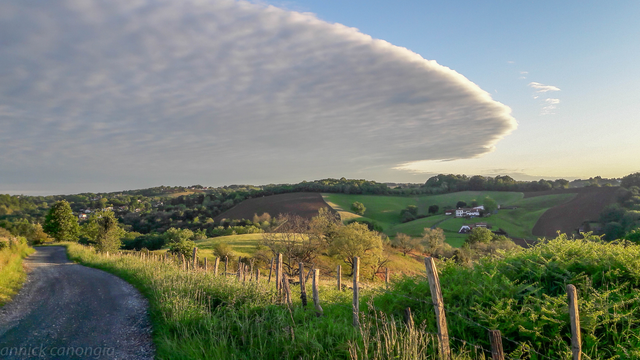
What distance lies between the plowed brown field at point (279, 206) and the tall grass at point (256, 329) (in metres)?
61.3

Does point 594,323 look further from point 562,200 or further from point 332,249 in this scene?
point 562,200

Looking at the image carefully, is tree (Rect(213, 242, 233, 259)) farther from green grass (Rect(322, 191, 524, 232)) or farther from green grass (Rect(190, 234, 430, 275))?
green grass (Rect(322, 191, 524, 232))

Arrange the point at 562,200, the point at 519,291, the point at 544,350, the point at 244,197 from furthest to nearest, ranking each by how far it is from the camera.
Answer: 1. the point at 244,197
2. the point at 562,200
3. the point at 519,291
4. the point at 544,350

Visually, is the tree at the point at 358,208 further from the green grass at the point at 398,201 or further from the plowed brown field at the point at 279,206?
the plowed brown field at the point at 279,206

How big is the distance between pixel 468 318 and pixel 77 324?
9.42 meters

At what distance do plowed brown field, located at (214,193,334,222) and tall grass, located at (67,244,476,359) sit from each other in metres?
61.3

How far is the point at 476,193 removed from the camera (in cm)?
9575

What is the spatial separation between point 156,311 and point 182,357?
3.50 meters

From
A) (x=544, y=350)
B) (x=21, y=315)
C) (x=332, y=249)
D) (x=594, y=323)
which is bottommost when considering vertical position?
(x=332, y=249)

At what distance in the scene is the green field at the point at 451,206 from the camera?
65.9 meters

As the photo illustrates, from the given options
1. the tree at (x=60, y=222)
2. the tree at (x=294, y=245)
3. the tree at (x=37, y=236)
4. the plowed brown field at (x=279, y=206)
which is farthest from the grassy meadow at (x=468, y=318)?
the plowed brown field at (x=279, y=206)

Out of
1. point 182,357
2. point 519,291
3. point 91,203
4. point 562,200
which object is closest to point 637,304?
point 519,291

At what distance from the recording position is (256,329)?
6320mm

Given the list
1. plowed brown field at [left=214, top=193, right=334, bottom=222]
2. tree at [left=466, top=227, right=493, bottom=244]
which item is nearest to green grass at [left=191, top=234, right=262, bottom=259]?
plowed brown field at [left=214, top=193, right=334, bottom=222]
